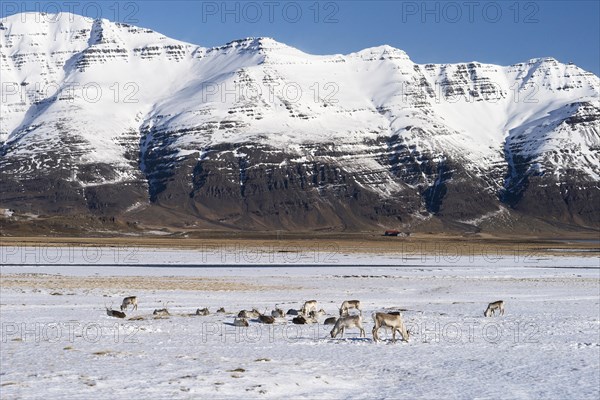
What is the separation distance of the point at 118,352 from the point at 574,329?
62.5 feet

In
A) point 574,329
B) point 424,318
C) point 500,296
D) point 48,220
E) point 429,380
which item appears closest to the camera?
point 429,380

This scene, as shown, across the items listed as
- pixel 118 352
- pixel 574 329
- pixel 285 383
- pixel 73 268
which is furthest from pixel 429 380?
pixel 73 268

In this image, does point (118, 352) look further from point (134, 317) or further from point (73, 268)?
point (73, 268)

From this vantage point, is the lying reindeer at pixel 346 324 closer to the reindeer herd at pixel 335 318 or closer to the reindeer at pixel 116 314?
the reindeer herd at pixel 335 318

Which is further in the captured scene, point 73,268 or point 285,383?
point 73,268

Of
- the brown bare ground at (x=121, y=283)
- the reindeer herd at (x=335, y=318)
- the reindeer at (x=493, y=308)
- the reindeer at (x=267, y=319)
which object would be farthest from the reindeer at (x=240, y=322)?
the brown bare ground at (x=121, y=283)

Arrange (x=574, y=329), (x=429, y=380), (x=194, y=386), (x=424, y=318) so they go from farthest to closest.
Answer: (x=424, y=318)
(x=574, y=329)
(x=429, y=380)
(x=194, y=386)

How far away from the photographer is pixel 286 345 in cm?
2989

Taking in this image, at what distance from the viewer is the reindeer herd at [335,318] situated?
99.2ft

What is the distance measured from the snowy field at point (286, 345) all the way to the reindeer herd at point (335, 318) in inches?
16.4

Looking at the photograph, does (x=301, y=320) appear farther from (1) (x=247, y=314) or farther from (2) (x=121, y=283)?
(2) (x=121, y=283)

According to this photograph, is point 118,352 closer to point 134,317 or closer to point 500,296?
point 134,317

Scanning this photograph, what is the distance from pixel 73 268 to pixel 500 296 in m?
40.5

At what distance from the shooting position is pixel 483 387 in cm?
2383
